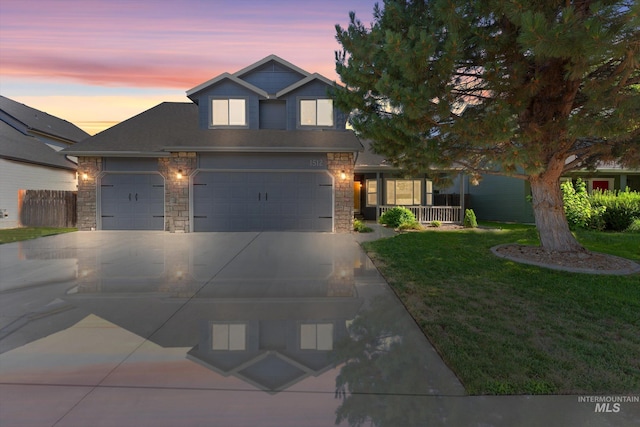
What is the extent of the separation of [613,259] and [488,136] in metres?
4.26

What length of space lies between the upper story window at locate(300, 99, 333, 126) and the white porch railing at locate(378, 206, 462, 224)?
6.18 m

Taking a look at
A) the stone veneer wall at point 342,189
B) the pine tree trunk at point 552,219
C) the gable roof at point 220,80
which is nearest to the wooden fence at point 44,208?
the gable roof at point 220,80

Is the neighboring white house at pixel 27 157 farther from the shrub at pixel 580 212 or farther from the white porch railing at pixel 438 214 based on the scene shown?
the shrub at pixel 580 212

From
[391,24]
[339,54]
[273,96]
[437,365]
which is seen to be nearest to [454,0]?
[391,24]

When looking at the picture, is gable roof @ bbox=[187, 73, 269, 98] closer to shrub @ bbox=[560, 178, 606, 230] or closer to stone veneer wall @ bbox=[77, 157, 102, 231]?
stone veneer wall @ bbox=[77, 157, 102, 231]

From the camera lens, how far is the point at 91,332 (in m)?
3.92

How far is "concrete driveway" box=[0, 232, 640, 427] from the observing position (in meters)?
2.49

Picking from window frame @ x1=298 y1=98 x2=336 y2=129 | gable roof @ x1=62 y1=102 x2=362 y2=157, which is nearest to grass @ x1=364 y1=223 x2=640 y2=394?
gable roof @ x1=62 y1=102 x2=362 y2=157

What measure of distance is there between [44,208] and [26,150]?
160 inches

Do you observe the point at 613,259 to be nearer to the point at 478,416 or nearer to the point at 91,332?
the point at 478,416

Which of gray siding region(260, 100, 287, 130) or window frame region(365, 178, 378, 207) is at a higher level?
gray siding region(260, 100, 287, 130)

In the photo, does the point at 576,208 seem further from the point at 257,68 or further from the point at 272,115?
the point at 257,68

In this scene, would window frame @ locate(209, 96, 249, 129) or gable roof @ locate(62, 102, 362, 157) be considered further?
window frame @ locate(209, 96, 249, 129)

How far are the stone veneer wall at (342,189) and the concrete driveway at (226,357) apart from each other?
7104 mm
